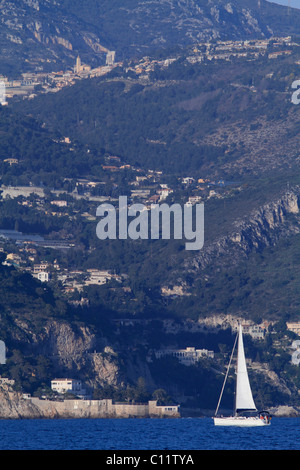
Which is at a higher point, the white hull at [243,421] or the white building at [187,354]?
the white building at [187,354]

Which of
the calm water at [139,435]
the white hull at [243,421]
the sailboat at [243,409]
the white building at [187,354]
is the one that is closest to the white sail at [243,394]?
the sailboat at [243,409]

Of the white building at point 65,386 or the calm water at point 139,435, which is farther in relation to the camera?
the white building at point 65,386

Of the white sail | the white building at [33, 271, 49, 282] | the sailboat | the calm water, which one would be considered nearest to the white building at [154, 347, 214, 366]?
the white building at [33, 271, 49, 282]

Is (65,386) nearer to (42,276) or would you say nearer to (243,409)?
(243,409)

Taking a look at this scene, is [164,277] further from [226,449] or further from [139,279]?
[226,449]

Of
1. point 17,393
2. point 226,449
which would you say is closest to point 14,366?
point 17,393

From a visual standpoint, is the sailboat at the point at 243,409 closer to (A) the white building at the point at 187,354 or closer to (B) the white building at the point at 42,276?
(A) the white building at the point at 187,354

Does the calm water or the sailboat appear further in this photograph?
the sailboat

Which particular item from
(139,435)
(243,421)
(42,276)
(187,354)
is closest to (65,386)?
(243,421)

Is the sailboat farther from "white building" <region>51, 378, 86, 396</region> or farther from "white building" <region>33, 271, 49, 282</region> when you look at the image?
"white building" <region>33, 271, 49, 282</region>

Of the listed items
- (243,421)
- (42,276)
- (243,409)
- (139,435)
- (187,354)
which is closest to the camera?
(139,435)
